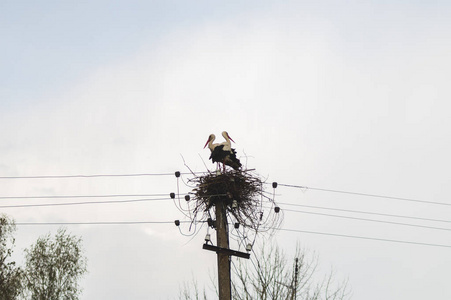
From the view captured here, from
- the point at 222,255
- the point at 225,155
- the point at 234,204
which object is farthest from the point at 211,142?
the point at 222,255

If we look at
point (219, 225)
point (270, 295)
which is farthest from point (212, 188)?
point (270, 295)

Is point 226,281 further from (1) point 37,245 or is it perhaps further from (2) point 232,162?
(1) point 37,245

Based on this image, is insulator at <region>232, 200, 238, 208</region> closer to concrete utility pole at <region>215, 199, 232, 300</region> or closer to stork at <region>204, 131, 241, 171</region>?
concrete utility pole at <region>215, 199, 232, 300</region>

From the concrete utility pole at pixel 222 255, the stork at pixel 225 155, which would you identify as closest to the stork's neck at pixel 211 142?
the stork at pixel 225 155

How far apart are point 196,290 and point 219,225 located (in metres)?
3.50

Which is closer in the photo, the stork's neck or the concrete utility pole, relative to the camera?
the concrete utility pole

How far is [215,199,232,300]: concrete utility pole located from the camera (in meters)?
13.0

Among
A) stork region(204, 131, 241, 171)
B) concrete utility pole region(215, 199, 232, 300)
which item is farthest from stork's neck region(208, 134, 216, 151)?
concrete utility pole region(215, 199, 232, 300)

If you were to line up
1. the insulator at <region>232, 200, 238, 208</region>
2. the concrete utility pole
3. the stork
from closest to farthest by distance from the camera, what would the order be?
the concrete utility pole
the insulator at <region>232, 200, 238, 208</region>
the stork

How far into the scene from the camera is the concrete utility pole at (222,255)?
1297cm

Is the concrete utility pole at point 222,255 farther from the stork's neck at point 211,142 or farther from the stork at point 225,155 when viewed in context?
the stork's neck at point 211,142

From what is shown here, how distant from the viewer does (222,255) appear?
13219 millimetres

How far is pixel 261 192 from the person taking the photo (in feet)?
46.1

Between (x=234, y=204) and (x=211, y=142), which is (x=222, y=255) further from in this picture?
(x=211, y=142)
